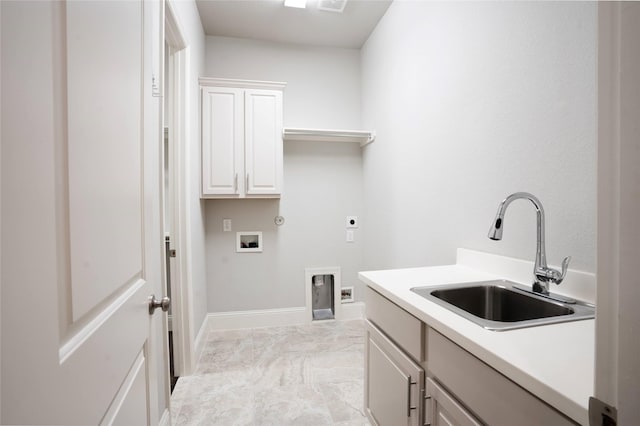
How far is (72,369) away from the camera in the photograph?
488 mm

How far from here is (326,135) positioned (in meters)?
2.86

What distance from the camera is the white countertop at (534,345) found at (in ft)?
1.88

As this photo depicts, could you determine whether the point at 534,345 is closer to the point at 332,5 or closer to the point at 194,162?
the point at 194,162

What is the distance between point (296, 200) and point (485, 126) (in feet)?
6.40

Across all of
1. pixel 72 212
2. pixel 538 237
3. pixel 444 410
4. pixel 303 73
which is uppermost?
pixel 303 73

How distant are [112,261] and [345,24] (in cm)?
287

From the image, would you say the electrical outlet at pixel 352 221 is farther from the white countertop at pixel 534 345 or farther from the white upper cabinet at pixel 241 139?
the white countertop at pixel 534 345

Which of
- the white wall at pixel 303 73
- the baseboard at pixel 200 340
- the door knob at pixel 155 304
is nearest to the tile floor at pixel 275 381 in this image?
the baseboard at pixel 200 340

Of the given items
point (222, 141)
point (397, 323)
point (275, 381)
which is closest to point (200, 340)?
point (275, 381)

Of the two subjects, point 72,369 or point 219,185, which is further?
point 219,185

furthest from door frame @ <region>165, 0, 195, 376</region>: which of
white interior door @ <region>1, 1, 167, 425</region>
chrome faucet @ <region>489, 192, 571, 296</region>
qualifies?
chrome faucet @ <region>489, 192, 571, 296</region>

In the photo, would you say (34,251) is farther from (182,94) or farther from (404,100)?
(404,100)

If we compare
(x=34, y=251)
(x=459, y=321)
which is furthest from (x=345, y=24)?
(x=34, y=251)

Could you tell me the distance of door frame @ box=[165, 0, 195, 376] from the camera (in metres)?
2.03
